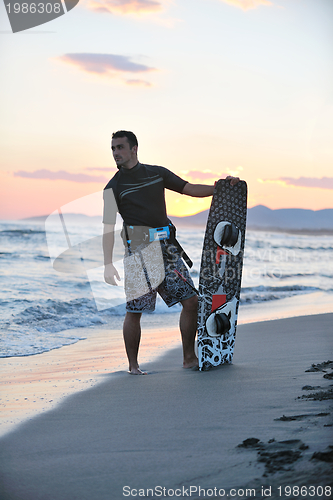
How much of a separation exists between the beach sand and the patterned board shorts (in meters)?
0.51

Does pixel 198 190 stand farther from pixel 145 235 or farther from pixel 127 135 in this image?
pixel 127 135

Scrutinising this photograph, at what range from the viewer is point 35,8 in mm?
2270

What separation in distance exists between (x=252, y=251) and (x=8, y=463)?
1800 centimetres

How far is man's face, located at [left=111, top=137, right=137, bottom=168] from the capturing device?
3201 mm

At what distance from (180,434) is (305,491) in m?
0.71

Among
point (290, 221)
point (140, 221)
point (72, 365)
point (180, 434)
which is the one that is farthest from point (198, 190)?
point (290, 221)

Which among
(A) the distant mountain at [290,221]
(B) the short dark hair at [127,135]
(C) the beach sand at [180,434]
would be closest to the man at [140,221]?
(B) the short dark hair at [127,135]

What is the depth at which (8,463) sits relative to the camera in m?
1.73

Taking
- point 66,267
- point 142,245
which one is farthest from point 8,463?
point 66,267

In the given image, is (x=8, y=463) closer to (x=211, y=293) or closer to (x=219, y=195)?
(x=211, y=293)

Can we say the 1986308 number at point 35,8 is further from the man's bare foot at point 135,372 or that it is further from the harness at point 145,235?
the man's bare foot at point 135,372

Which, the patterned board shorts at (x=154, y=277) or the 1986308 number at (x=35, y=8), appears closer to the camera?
the 1986308 number at (x=35, y=8)

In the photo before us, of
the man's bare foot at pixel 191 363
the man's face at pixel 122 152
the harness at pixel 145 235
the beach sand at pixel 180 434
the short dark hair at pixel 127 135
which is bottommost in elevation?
the man's bare foot at pixel 191 363

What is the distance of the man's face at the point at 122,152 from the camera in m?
3.20
